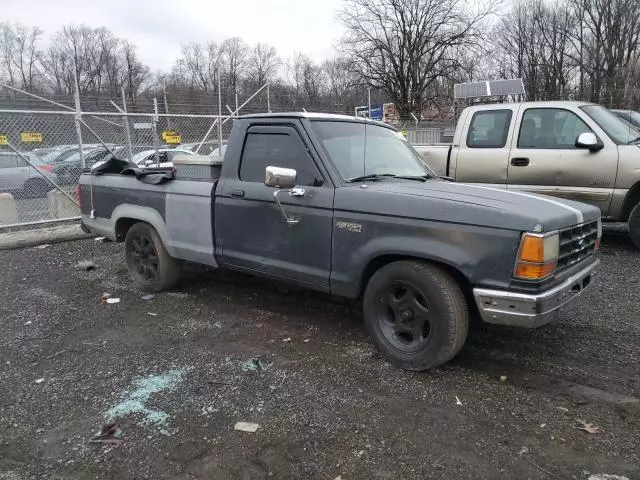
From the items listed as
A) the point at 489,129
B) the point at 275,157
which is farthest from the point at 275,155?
the point at 489,129

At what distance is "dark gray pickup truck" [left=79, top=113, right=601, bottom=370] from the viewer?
327cm

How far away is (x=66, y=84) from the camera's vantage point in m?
62.8

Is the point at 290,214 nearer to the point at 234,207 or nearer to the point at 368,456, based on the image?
the point at 234,207

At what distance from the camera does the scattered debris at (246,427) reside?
10.0ft

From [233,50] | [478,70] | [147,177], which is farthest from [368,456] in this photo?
[233,50]

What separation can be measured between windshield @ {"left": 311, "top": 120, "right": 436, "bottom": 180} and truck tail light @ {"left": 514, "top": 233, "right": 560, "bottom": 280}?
1.52 m

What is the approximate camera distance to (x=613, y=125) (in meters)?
6.92

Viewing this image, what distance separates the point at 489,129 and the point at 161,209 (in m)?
4.92

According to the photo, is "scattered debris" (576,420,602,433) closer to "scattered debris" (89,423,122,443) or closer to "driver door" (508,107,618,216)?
"scattered debris" (89,423,122,443)

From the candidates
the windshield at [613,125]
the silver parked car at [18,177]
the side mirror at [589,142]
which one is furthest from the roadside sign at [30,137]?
the windshield at [613,125]

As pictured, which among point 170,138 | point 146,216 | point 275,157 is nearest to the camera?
point 275,157

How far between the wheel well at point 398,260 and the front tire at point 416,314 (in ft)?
0.22

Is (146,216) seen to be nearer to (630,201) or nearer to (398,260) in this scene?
(398,260)

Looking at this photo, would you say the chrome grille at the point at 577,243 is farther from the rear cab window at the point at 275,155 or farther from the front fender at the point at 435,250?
the rear cab window at the point at 275,155
